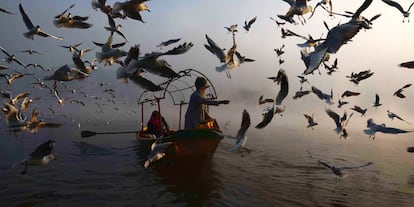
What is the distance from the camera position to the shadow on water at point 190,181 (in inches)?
464

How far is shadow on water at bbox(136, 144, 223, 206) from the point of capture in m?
11.8

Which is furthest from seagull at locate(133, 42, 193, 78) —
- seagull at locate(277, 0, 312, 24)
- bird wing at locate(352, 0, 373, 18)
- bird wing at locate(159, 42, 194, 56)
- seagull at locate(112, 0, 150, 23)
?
bird wing at locate(352, 0, 373, 18)

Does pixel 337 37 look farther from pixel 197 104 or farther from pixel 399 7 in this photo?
pixel 197 104

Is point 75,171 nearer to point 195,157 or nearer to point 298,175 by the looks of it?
point 195,157

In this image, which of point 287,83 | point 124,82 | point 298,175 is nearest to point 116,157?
point 298,175

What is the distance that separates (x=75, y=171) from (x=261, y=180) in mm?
8728

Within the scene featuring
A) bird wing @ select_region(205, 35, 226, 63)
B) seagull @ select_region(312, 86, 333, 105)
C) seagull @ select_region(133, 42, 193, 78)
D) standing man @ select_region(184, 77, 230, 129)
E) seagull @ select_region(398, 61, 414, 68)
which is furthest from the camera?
standing man @ select_region(184, 77, 230, 129)

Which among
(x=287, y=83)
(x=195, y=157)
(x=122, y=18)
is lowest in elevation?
(x=195, y=157)

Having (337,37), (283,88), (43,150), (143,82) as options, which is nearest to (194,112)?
(143,82)

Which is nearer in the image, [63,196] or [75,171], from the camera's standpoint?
[63,196]

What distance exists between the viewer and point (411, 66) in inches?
225

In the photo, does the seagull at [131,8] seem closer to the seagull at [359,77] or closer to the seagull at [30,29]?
the seagull at [30,29]

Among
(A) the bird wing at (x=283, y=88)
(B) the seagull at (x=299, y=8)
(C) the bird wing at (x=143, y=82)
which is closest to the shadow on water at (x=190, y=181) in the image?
(C) the bird wing at (x=143, y=82)

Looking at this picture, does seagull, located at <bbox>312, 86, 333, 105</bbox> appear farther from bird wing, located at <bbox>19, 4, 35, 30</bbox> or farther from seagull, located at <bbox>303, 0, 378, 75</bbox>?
bird wing, located at <bbox>19, 4, 35, 30</bbox>
